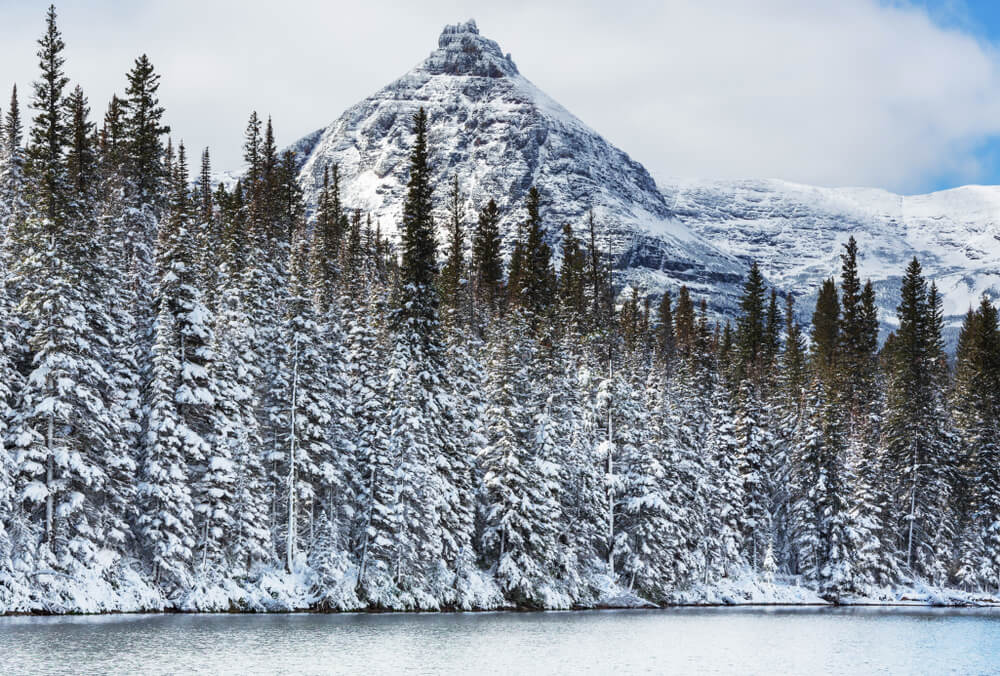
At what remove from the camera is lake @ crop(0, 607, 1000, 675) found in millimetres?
33750

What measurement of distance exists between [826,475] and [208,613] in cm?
5163

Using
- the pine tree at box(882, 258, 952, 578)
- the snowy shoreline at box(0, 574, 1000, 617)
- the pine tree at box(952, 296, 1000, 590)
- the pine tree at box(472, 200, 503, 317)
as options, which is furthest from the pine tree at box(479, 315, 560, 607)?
the pine tree at box(952, 296, 1000, 590)

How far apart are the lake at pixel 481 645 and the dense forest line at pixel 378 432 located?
4138 millimetres

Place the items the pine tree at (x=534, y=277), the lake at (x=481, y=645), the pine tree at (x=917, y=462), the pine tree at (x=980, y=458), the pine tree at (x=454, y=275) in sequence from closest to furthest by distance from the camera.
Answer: the lake at (x=481, y=645) < the pine tree at (x=454, y=275) < the pine tree at (x=980, y=458) < the pine tree at (x=917, y=462) < the pine tree at (x=534, y=277)

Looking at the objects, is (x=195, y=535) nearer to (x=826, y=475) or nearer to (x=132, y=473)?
(x=132, y=473)

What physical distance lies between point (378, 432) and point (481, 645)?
61.4 ft

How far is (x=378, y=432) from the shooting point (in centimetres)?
5859

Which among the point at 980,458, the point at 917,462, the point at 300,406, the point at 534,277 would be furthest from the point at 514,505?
the point at 980,458

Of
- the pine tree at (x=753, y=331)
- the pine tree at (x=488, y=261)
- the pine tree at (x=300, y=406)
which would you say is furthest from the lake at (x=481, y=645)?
the pine tree at (x=753, y=331)

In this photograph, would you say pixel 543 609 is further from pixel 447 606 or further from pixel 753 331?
pixel 753 331

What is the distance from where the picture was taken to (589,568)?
226 feet

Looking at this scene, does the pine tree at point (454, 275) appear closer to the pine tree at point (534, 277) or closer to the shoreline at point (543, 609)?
the pine tree at point (534, 277)

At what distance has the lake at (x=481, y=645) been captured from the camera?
33.8 m

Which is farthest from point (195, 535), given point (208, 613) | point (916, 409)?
point (916, 409)
